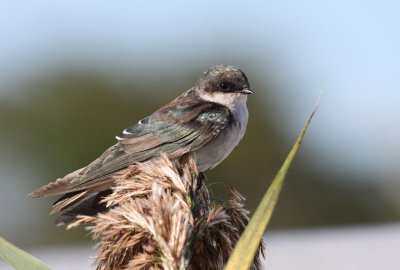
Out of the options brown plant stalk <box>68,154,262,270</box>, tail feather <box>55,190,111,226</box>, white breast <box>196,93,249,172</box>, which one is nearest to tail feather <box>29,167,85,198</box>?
tail feather <box>55,190,111,226</box>

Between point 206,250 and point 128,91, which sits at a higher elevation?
point 206,250

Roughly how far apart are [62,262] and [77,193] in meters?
8.42

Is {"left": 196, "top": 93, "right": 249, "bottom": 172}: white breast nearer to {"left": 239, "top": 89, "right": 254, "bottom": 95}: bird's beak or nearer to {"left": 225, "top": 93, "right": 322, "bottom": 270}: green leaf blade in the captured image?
{"left": 239, "top": 89, "right": 254, "bottom": 95}: bird's beak

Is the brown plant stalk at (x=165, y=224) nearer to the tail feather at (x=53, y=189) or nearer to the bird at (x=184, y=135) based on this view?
the tail feather at (x=53, y=189)

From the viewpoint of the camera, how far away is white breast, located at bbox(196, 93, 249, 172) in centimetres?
652

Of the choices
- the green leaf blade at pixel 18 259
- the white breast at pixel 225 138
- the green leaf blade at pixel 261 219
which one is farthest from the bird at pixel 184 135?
the green leaf blade at pixel 261 219

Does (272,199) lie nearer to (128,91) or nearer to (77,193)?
(77,193)

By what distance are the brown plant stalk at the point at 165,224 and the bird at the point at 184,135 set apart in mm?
1835

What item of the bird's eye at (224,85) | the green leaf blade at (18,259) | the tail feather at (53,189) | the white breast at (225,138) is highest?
the green leaf blade at (18,259)

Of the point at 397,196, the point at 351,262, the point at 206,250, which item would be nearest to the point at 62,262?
the point at 351,262

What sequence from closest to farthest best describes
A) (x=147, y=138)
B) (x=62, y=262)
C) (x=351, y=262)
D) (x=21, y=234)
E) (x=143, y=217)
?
(x=143, y=217) → (x=147, y=138) → (x=351, y=262) → (x=62, y=262) → (x=21, y=234)

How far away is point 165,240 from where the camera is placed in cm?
339

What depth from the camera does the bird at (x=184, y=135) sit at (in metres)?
5.89

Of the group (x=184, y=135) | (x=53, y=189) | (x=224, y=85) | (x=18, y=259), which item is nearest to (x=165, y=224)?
(x=18, y=259)
